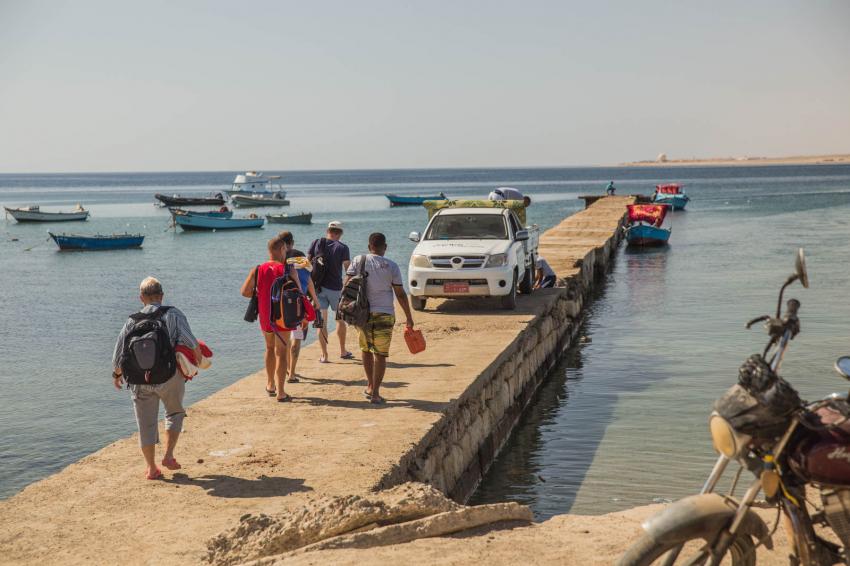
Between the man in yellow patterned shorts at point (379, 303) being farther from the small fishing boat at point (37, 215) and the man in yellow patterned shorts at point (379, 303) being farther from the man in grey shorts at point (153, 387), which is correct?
the small fishing boat at point (37, 215)

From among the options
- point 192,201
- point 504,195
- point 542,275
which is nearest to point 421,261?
point 542,275

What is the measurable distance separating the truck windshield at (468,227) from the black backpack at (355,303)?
8.08 meters

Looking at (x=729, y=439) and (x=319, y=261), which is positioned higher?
(x=729, y=439)

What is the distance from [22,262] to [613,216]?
33110mm

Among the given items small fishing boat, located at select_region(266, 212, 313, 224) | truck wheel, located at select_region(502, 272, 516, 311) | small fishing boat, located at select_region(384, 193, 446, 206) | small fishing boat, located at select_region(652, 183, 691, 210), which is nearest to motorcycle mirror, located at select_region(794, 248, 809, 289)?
Result: truck wheel, located at select_region(502, 272, 516, 311)

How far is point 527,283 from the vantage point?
19562mm

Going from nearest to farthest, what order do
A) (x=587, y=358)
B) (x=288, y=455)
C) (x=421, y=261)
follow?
(x=288, y=455) → (x=421, y=261) → (x=587, y=358)

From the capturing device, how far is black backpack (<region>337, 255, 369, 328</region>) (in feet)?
32.3

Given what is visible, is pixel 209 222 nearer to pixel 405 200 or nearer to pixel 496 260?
pixel 405 200

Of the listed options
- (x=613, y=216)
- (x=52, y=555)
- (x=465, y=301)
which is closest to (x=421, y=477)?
(x=52, y=555)

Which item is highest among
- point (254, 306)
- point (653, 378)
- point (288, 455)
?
point (254, 306)

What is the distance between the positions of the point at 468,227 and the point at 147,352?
11348 mm

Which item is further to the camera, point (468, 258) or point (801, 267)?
point (468, 258)

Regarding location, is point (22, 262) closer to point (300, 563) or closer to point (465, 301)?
point (465, 301)
